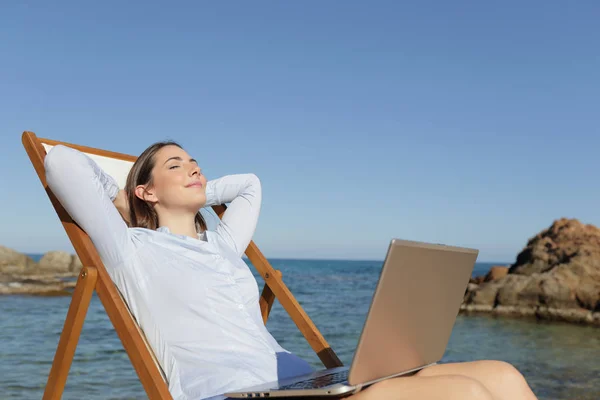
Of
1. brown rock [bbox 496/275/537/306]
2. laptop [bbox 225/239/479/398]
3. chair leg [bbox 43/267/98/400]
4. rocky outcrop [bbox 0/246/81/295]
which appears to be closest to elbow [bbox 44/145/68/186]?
chair leg [bbox 43/267/98/400]

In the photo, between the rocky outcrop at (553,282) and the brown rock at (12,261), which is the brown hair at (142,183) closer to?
the rocky outcrop at (553,282)

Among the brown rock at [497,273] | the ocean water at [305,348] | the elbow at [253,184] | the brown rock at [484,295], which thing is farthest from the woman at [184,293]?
the brown rock at [497,273]

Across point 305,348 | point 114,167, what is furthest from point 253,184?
point 305,348

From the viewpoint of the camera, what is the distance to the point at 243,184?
9.90 ft

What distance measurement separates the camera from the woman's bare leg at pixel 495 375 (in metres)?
1.94

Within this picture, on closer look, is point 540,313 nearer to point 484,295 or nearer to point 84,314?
point 484,295

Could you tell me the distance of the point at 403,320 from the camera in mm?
1759

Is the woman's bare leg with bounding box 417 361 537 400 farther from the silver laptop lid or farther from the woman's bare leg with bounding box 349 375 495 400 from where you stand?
the woman's bare leg with bounding box 349 375 495 400

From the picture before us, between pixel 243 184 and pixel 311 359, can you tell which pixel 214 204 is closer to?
pixel 243 184

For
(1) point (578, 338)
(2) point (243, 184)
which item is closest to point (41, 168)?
(2) point (243, 184)

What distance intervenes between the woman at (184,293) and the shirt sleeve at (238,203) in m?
0.30

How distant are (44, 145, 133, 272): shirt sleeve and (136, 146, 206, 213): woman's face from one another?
0.30 meters

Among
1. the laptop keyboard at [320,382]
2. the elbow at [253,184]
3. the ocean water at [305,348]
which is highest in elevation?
the elbow at [253,184]

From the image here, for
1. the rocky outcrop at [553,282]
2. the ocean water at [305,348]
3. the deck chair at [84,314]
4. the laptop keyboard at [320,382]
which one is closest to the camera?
the laptop keyboard at [320,382]
